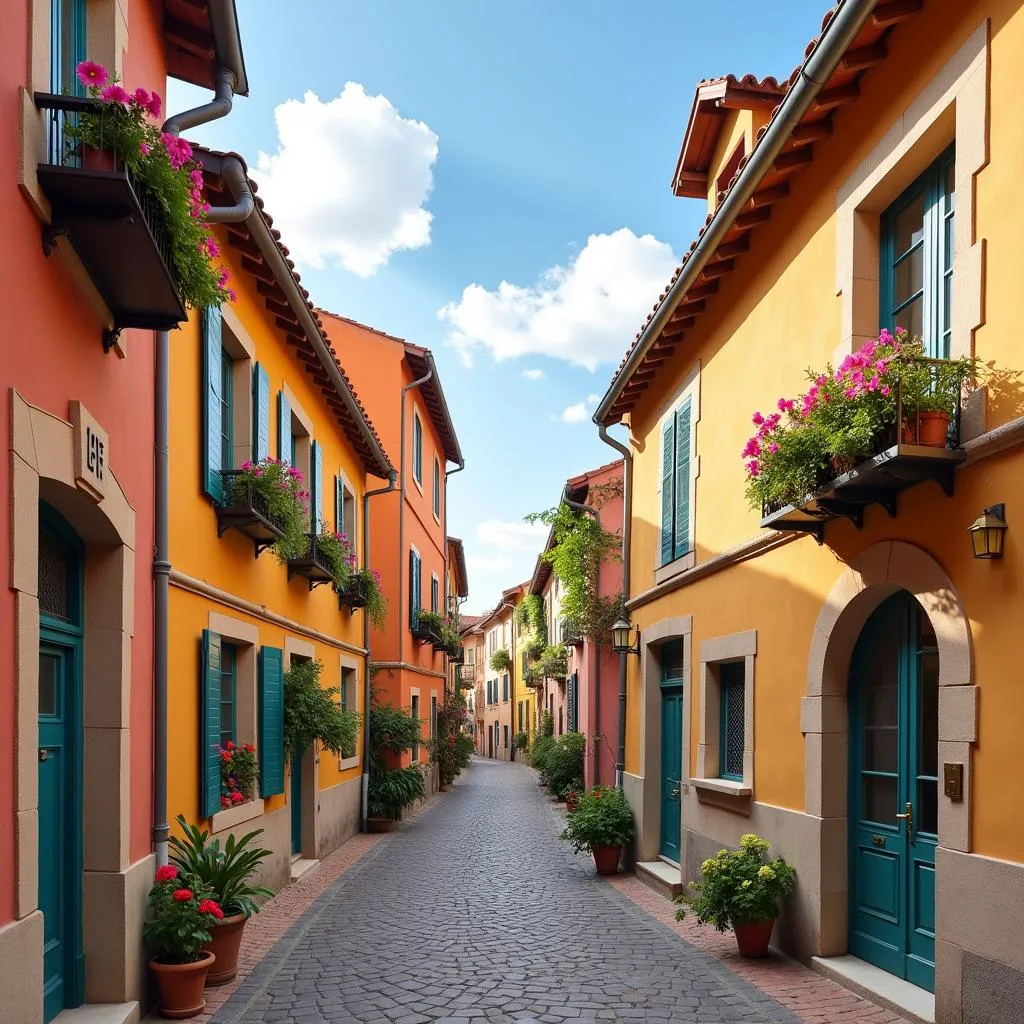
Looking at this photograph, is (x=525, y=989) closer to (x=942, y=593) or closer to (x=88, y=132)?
(x=942, y=593)

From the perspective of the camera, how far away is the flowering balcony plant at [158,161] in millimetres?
4348

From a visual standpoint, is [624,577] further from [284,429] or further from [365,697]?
[365,697]

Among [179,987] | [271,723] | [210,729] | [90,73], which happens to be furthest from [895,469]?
[271,723]

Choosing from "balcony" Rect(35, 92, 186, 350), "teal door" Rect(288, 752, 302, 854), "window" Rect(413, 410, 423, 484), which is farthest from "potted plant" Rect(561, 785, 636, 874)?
"window" Rect(413, 410, 423, 484)

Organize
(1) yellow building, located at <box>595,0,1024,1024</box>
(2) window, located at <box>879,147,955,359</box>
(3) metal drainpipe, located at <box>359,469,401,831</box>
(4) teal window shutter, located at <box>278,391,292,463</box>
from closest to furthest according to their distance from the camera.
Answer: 1. (1) yellow building, located at <box>595,0,1024,1024</box>
2. (2) window, located at <box>879,147,955,359</box>
3. (4) teal window shutter, located at <box>278,391,292,463</box>
4. (3) metal drainpipe, located at <box>359,469,401,831</box>

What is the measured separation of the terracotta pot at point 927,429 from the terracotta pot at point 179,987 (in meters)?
4.81

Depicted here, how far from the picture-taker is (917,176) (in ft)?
19.6

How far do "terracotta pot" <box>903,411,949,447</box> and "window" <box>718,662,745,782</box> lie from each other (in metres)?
4.12

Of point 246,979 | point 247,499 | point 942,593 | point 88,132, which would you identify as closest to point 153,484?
point 247,499

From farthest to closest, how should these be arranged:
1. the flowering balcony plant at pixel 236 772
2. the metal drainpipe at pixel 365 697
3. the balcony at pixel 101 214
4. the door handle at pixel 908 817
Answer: the metal drainpipe at pixel 365 697 → the flowering balcony plant at pixel 236 772 → the door handle at pixel 908 817 → the balcony at pixel 101 214

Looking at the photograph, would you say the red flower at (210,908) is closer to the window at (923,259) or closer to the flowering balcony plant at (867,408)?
the flowering balcony plant at (867,408)

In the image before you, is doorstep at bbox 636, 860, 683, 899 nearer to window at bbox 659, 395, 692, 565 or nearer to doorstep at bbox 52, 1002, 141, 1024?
window at bbox 659, 395, 692, 565

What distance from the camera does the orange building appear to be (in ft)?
59.3

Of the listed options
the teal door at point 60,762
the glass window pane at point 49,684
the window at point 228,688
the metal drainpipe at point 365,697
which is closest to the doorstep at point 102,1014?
the teal door at point 60,762
